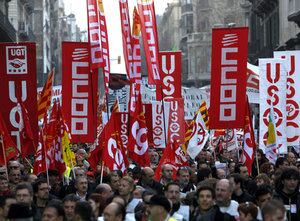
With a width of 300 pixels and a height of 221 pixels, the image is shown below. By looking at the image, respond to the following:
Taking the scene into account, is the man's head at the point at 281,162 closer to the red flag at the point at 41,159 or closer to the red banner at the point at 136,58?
the red banner at the point at 136,58

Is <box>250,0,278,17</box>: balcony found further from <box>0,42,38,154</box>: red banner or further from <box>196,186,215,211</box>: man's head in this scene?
<box>196,186,215,211</box>: man's head

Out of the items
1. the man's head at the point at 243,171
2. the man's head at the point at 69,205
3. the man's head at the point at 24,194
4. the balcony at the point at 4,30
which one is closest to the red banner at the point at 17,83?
the man's head at the point at 243,171

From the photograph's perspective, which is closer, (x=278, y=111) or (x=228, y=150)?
(x=278, y=111)

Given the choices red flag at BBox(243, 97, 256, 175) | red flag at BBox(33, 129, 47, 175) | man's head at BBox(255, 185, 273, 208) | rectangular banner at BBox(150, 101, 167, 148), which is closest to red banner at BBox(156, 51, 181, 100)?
rectangular banner at BBox(150, 101, 167, 148)

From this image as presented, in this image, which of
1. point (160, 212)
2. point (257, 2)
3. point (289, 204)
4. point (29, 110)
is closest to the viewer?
point (160, 212)

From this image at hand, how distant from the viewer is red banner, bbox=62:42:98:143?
63.0 feet

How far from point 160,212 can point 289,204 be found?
3.13 metres

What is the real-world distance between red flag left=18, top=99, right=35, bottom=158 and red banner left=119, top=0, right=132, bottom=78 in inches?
98.1

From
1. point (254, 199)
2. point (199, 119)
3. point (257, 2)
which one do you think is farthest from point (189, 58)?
point (254, 199)

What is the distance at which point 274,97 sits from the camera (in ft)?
66.0

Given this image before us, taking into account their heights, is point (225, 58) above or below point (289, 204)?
above

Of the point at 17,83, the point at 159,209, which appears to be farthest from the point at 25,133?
the point at 159,209

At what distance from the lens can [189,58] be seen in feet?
386

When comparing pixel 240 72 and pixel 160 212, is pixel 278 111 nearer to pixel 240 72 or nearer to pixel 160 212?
pixel 240 72
